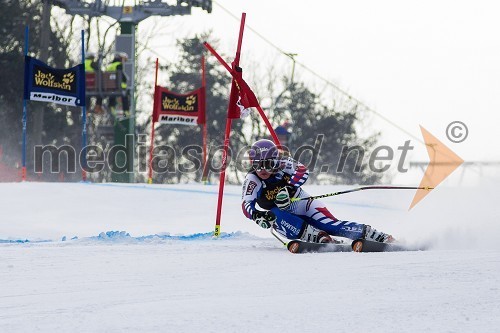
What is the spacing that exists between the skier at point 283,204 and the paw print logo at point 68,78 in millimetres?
9476

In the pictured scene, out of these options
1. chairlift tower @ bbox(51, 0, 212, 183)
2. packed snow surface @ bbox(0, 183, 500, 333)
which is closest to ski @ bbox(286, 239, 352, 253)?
packed snow surface @ bbox(0, 183, 500, 333)

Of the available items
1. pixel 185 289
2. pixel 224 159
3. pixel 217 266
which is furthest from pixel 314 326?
pixel 224 159

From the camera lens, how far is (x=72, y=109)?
36.1 metres

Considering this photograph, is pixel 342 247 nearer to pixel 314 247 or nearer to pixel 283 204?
pixel 314 247

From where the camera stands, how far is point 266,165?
884cm

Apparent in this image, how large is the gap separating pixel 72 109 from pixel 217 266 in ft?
98.7

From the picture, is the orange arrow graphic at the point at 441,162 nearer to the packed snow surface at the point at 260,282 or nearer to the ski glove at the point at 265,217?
the packed snow surface at the point at 260,282

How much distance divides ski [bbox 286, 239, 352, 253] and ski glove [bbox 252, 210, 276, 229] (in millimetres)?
391

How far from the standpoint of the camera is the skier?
8.50 m

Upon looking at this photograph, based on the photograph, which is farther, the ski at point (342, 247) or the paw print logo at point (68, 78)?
the paw print logo at point (68, 78)

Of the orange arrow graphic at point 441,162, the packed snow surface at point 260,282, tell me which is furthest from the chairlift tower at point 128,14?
the packed snow surface at point 260,282

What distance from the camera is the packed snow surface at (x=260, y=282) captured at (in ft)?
16.0

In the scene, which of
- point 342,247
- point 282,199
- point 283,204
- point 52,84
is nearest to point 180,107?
point 52,84

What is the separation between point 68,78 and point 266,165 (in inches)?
383
